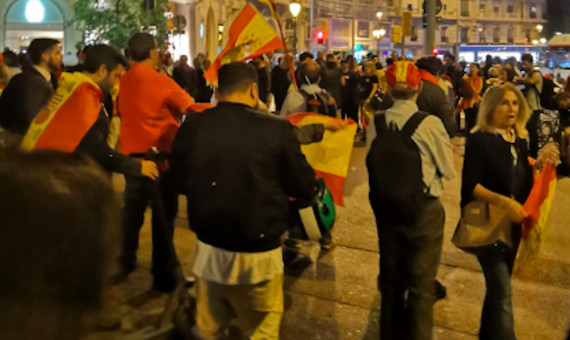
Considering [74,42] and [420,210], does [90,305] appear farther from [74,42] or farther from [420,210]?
[74,42]

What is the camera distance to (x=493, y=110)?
14.9 feet

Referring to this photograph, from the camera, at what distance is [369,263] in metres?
6.92

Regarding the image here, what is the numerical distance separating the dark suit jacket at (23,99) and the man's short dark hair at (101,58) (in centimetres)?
99

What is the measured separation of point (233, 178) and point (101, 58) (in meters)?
2.47

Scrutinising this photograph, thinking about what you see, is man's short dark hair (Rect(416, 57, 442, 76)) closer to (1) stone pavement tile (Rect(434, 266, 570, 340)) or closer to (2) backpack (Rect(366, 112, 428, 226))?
(1) stone pavement tile (Rect(434, 266, 570, 340))

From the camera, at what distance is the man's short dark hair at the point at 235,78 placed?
3511 millimetres

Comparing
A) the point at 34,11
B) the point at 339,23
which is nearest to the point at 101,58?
the point at 34,11

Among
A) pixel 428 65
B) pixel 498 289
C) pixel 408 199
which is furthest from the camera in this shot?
pixel 428 65

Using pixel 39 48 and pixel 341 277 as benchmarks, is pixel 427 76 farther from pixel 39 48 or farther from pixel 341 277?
pixel 39 48

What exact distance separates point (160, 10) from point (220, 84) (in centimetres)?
1883

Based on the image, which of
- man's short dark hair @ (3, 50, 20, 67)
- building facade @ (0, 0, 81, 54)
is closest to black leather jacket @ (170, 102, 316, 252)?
man's short dark hair @ (3, 50, 20, 67)

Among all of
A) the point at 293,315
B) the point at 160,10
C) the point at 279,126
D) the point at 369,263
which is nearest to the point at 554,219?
the point at 369,263

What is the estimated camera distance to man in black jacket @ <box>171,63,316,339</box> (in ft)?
11.0

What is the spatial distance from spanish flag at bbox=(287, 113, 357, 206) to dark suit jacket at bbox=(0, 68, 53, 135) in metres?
2.36
